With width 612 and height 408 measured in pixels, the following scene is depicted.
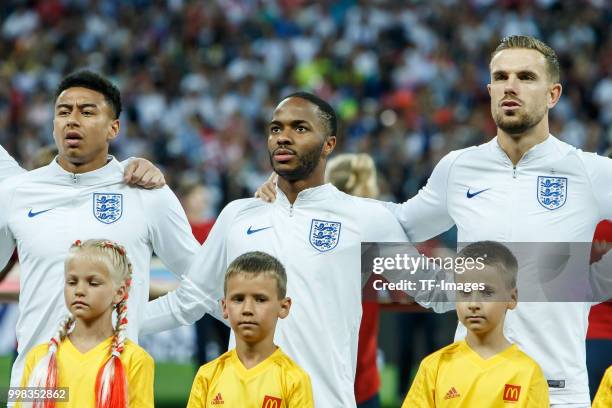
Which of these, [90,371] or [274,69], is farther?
[274,69]

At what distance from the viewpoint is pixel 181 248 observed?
5223 mm

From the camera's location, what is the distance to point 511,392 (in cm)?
439

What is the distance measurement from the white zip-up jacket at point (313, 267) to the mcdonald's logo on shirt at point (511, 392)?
705 mm

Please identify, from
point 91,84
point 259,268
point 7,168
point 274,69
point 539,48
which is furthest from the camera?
point 274,69

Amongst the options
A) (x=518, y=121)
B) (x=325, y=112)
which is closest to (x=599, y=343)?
(x=518, y=121)

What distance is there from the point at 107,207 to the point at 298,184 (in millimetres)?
864

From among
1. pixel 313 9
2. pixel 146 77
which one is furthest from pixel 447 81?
pixel 146 77

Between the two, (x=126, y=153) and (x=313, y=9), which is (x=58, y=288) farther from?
(x=313, y=9)

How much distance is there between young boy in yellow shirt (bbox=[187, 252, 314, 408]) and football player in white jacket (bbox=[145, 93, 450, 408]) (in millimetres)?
177

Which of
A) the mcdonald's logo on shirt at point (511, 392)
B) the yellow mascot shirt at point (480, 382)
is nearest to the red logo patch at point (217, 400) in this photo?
the yellow mascot shirt at point (480, 382)

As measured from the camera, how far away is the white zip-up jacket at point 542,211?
15.4 ft

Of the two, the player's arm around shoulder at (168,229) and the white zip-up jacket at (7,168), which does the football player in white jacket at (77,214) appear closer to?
the player's arm around shoulder at (168,229)

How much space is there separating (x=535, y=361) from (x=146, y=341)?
608cm

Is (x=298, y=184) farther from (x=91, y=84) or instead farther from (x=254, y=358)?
(x=91, y=84)
